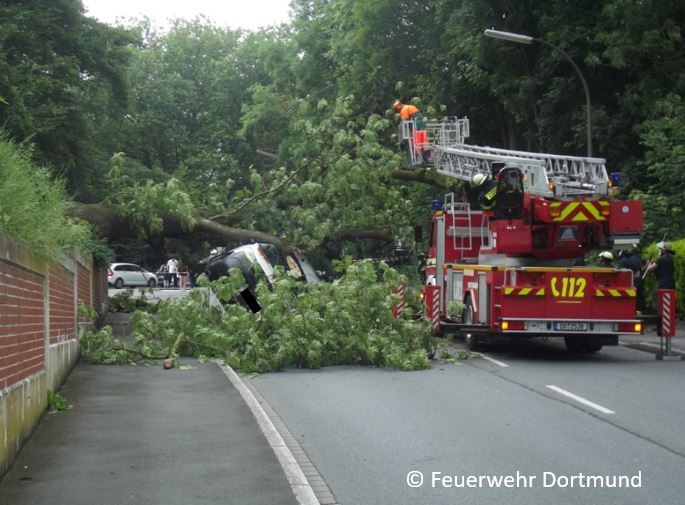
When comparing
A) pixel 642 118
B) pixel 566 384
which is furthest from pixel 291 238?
pixel 566 384

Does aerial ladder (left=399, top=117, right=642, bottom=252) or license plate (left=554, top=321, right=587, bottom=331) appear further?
aerial ladder (left=399, top=117, right=642, bottom=252)

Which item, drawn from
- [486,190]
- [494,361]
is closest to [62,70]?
[486,190]

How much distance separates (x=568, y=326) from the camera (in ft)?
53.5

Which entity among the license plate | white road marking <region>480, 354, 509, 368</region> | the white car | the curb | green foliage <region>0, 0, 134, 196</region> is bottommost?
the curb

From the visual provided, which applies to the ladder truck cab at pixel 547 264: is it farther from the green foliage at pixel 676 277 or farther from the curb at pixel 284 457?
the green foliage at pixel 676 277

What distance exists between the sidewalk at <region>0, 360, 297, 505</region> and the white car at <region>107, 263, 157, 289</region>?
48.3 metres

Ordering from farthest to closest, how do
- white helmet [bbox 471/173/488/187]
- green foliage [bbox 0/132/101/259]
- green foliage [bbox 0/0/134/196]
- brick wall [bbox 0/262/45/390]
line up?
green foliage [bbox 0/0/134/196]
white helmet [bbox 471/173/488/187]
green foliage [bbox 0/132/101/259]
brick wall [bbox 0/262/45/390]

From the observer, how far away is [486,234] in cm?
1855

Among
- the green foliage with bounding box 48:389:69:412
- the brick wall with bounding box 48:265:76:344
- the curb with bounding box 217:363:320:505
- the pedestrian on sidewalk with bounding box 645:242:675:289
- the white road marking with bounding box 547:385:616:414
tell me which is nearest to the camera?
the curb with bounding box 217:363:320:505

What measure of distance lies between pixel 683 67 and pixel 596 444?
71.6 feet

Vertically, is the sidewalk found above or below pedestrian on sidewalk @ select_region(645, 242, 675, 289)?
below

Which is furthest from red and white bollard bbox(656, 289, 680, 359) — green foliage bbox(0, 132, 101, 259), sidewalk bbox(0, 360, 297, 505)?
green foliage bbox(0, 132, 101, 259)

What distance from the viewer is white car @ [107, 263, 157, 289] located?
197 feet

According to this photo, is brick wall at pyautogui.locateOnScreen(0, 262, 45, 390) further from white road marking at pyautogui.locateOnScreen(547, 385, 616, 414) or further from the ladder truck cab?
the ladder truck cab
